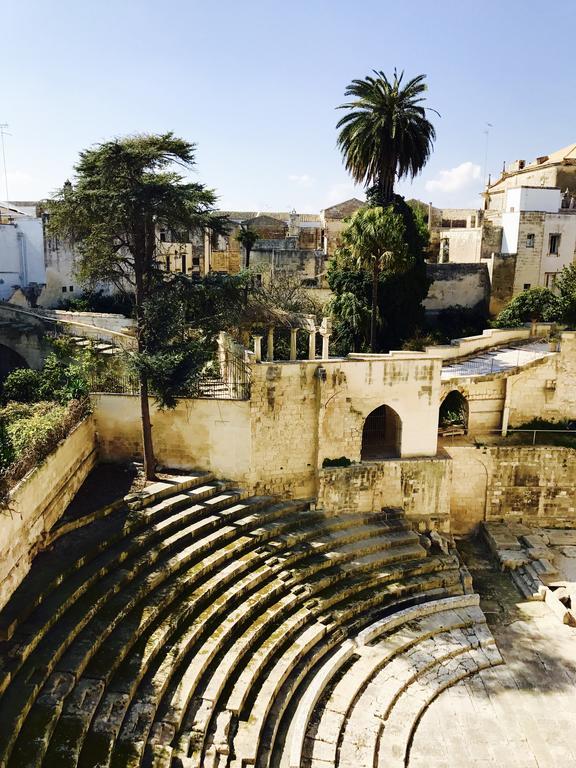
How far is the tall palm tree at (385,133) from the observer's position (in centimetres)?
2319

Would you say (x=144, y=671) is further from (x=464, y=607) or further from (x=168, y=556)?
(x=464, y=607)

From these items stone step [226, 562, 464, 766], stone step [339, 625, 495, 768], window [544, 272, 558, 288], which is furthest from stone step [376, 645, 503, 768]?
window [544, 272, 558, 288]

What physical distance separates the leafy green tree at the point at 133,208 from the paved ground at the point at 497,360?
9.30 m

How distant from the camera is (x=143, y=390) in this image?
14.1 meters

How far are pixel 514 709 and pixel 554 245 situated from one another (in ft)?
76.2

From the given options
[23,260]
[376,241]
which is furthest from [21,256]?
[376,241]

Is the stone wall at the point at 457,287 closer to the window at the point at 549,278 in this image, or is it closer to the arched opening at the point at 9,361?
the window at the point at 549,278

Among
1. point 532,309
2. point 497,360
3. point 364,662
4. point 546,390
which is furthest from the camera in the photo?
point 532,309

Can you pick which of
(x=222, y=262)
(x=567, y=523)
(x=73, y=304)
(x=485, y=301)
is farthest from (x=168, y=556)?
(x=222, y=262)

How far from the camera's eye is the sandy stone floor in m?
10.8

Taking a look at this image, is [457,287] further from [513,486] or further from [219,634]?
[219,634]

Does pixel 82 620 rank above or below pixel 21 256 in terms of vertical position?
below

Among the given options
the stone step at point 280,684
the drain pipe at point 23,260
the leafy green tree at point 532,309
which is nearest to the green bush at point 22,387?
the stone step at point 280,684

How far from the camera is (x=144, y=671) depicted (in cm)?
987
